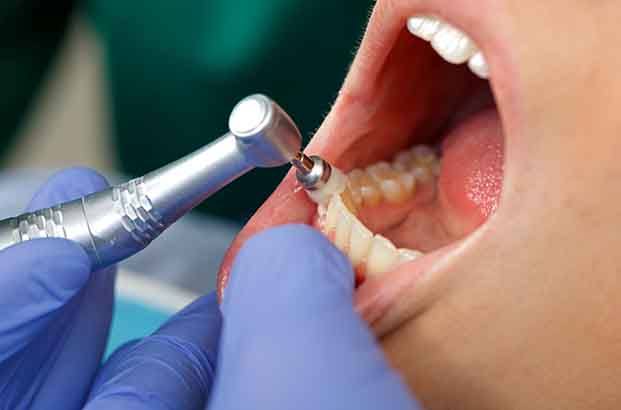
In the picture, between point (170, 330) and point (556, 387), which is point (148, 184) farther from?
point (556, 387)

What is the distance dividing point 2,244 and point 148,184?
160 mm

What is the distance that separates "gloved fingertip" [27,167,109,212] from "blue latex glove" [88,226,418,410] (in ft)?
0.79

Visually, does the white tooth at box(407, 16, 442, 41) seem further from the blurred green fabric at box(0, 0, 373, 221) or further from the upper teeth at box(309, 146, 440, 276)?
the blurred green fabric at box(0, 0, 373, 221)

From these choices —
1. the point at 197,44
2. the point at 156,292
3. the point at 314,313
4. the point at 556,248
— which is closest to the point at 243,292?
the point at 314,313

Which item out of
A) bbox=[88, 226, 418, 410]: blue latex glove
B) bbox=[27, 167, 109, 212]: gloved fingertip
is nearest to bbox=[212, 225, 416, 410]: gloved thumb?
bbox=[88, 226, 418, 410]: blue latex glove

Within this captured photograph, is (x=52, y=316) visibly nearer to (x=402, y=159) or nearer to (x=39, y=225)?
(x=39, y=225)

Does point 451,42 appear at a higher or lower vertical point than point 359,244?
higher

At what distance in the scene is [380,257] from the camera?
2.26ft

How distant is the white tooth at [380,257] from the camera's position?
688 millimetres

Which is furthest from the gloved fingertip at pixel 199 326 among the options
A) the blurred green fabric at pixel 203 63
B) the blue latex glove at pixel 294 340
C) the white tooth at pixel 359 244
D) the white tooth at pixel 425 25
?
the blurred green fabric at pixel 203 63

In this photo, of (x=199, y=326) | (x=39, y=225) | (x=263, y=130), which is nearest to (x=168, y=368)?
(x=199, y=326)

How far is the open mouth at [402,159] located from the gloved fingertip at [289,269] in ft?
0.13

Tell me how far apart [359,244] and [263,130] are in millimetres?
148

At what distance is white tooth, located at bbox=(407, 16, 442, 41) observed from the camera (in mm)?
652
